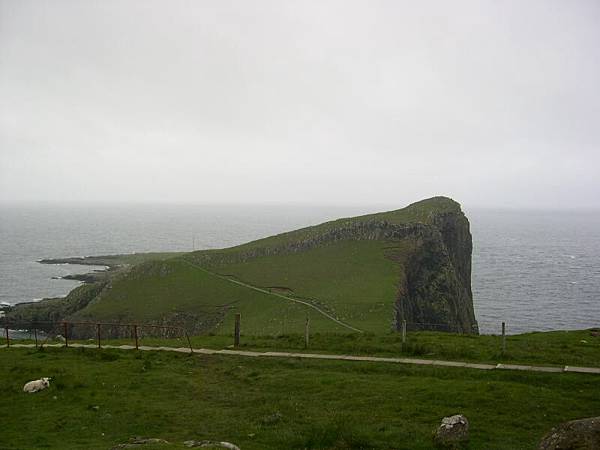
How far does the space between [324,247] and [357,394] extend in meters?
77.1

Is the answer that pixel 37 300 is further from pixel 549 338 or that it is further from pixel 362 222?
pixel 549 338

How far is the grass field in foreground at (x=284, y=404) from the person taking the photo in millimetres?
17562

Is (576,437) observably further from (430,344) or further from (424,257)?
(424,257)

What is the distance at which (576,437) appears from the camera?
12.6 meters

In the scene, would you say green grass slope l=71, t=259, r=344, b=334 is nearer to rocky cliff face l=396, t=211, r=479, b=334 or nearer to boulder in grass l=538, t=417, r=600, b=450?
rocky cliff face l=396, t=211, r=479, b=334

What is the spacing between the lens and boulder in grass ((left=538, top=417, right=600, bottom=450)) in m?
12.3

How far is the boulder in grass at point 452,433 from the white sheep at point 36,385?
61.0ft

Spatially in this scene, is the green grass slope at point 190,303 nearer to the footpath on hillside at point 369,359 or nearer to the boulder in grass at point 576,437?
the footpath on hillside at point 369,359

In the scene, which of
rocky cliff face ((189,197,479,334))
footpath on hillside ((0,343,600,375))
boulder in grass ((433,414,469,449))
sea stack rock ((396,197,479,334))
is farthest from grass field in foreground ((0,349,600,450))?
sea stack rock ((396,197,479,334))

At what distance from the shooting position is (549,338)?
34.5m

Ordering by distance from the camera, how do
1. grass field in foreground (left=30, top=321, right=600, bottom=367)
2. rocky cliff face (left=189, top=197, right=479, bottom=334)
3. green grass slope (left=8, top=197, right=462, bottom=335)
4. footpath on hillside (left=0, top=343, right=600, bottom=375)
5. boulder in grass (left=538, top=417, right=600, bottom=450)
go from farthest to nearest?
rocky cliff face (left=189, top=197, right=479, bottom=334) < green grass slope (left=8, top=197, right=462, bottom=335) < grass field in foreground (left=30, top=321, right=600, bottom=367) < footpath on hillside (left=0, top=343, right=600, bottom=375) < boulder in grass (left=538, top=417, right=600, bottom=450)

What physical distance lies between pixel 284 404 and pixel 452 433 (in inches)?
298

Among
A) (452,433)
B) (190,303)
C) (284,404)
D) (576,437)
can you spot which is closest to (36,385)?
(284,404)

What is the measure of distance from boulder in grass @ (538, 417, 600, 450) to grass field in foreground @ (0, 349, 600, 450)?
3.09 m
